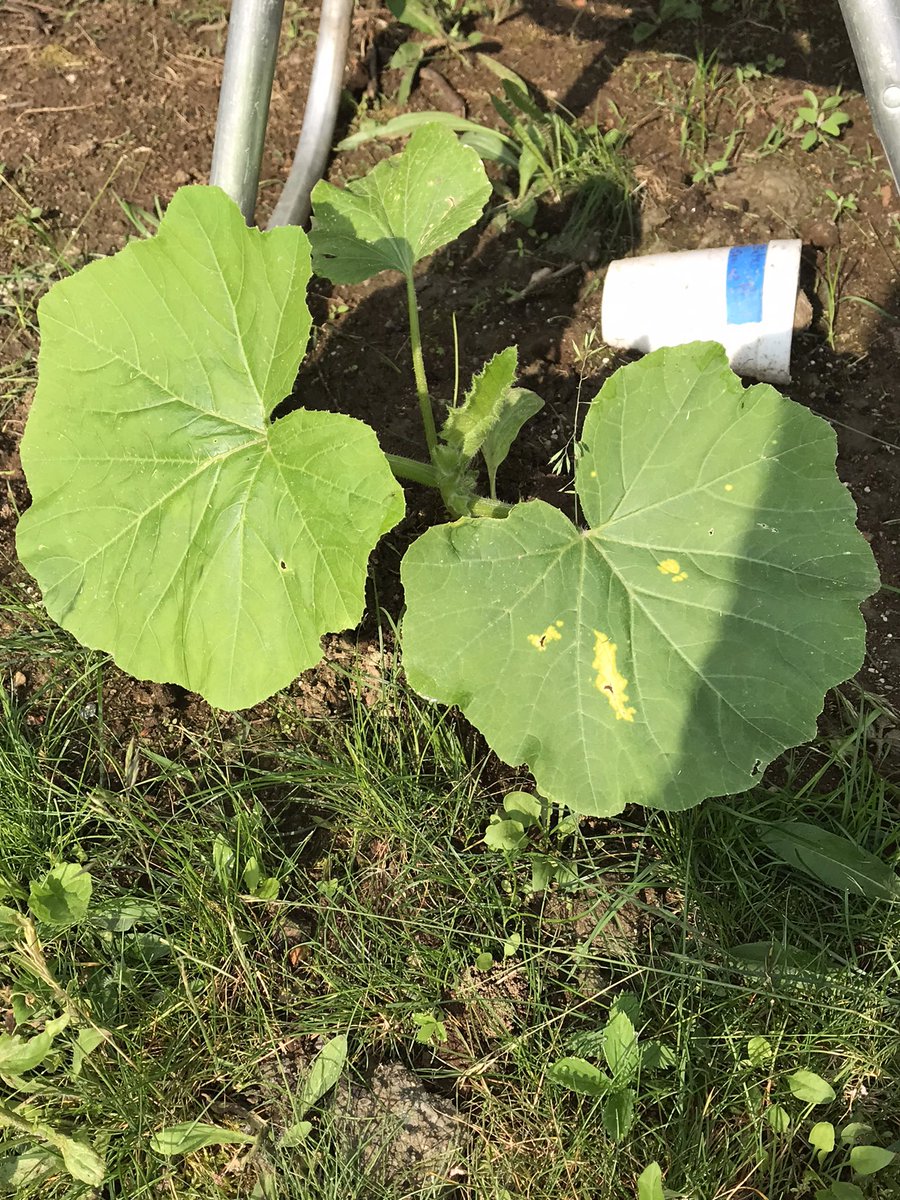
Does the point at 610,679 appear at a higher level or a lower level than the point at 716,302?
lower

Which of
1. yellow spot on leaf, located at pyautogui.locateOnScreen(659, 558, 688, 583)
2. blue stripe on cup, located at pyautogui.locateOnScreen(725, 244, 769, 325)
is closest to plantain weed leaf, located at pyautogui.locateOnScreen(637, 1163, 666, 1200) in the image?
yellow spot on leaf, located at pyautogui.locateOnScreen(659, 558, 688, 583)

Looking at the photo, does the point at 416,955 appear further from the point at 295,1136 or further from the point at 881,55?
the point at 881,55

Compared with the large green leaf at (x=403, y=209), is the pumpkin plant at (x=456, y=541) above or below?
below

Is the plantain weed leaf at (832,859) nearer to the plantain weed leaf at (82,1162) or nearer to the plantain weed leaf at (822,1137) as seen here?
the plantain weed leaf at (822,1137)

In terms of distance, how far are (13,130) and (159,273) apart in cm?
192

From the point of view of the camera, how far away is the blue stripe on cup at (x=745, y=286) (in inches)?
112

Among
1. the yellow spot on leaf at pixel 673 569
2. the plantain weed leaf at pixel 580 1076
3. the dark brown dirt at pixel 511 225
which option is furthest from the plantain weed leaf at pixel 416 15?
the plantain weed leaf at pixel 580 1076

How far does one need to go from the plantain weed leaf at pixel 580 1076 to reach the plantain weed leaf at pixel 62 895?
3.71ft

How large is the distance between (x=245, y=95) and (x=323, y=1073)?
263 centimetres

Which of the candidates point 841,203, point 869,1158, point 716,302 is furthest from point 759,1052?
point 841,203

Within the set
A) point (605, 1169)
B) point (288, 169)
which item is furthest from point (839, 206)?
point (605, 1169)

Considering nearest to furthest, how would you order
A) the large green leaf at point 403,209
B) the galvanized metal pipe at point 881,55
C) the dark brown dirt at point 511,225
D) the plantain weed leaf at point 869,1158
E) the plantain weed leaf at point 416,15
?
the galvanized metal pipe at point 881,55
the plantain weed leaf at point 869,1158
the large green leaf at point 403,209
the dark brown dirt at point 511,225
the plantain weed leaf at point 416,15

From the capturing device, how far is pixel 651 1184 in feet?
6.27

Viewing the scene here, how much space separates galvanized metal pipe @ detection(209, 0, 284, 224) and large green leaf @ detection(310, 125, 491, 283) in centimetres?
40
